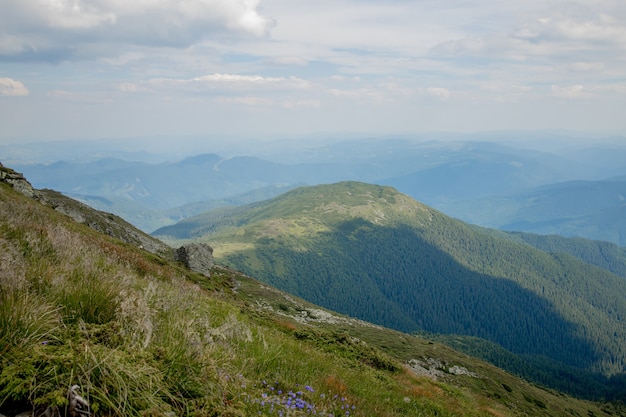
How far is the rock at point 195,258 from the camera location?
45438mm

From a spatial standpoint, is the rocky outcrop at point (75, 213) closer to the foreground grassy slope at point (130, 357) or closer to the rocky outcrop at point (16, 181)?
the rocky outcrop at point (16, 181)

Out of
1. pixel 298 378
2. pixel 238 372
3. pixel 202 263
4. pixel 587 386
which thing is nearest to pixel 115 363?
pixel 238 372

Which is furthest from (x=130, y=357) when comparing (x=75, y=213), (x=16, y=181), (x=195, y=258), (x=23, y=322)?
(x=75, y=213)

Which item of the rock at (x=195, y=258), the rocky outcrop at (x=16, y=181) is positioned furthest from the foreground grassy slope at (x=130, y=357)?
the rocky outcrop at (x=16, y=181)

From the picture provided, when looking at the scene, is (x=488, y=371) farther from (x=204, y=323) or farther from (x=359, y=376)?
(x=204, y=323)

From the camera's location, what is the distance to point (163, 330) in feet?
23.3

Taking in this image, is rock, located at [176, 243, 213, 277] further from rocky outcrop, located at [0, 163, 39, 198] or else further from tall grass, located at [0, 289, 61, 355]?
tall grass, located at [0, 289, 61, 355]

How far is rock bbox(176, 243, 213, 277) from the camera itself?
45.4m

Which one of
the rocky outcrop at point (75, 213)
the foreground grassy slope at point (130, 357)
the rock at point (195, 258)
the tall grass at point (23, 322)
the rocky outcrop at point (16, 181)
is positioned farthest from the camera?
the rocky outcrop at point (75, 213)

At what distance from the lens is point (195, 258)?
47.1 metres

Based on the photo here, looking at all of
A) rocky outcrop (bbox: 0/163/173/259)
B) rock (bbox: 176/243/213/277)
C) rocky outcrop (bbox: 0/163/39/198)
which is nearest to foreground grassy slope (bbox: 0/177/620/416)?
rock (bbox: 176/243/213/277)

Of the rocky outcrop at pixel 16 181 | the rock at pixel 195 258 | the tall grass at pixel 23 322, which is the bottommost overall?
the rock at pixel 195 258

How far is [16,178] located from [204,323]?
173 feet

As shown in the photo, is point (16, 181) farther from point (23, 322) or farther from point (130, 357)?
point (130, 357)
